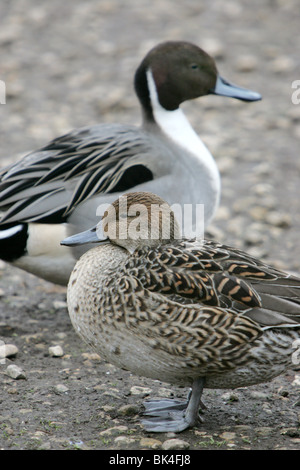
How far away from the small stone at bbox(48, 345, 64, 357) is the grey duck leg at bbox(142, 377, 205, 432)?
76 cm

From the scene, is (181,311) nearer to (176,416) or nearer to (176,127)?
(176,416)

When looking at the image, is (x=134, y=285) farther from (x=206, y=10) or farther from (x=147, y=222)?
(x=206, y=10)

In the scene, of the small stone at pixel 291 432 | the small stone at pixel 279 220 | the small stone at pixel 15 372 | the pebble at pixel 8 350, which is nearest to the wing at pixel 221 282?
the small stone at pixel 291 432

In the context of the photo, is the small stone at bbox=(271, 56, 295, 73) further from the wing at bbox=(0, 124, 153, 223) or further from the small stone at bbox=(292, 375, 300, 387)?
the small stone at bbox=(292, 375, 300, 387)

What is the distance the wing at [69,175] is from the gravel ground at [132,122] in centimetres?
65

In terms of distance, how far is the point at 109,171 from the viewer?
4.21 metres

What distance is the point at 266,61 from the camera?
26.7ft

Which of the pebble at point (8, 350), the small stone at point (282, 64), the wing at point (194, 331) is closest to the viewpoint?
the wing at point (194, 331)

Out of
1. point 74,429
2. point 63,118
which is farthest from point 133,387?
point 63,118

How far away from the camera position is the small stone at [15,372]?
11.5 feet

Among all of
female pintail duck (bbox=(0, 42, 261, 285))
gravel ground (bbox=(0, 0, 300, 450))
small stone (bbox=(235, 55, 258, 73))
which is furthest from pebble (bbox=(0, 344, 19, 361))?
small stone (bbox=(235, 55, 258, 73))

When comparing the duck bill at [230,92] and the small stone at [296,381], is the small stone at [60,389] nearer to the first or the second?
the small stone at [296,381]

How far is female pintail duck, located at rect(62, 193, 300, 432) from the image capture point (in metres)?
2.90

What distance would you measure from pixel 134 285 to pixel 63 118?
449cm
